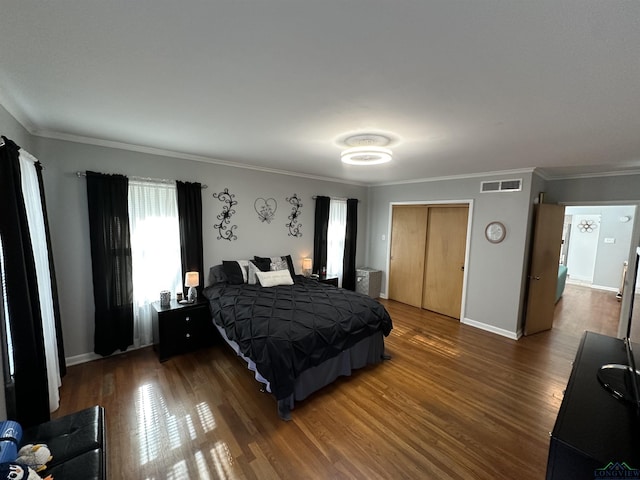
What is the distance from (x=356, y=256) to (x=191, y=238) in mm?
3414

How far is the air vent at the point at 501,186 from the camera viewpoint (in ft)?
11.8

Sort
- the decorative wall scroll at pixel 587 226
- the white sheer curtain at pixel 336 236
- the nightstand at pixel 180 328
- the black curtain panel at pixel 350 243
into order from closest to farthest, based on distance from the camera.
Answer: the nightstand at pixel 180 328
the white sheer curtain at pixel 336 236
the black curtain panel at pixel 350 243
the decorative wall scroll at pixel 587 226

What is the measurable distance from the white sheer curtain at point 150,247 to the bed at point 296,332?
58 cm

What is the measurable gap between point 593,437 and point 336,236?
4.36 meters

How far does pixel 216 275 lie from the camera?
3.62 metres

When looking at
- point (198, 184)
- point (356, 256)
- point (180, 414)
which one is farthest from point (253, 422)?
point (356, 256)

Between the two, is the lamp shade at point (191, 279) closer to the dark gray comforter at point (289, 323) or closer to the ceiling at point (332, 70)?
the dark gray comforter at point (289, 323)

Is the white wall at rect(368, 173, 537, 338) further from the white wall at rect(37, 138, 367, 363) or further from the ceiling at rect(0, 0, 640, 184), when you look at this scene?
the white wall at rect(37, 138, 367, 363)

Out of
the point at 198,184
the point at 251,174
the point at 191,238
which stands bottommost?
the point at 191,238

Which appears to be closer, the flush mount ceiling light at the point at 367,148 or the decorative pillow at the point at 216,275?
the flush mount ceiling light at the point at 367,148

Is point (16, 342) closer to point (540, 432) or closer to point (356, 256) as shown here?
point (540, 432)

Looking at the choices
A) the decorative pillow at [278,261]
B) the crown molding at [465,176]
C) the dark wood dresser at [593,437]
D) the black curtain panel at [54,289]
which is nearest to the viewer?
the dark wood dresser at [593,437]

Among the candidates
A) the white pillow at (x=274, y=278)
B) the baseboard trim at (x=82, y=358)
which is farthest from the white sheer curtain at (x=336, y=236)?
the baseboard trim at (x=82, y=358)

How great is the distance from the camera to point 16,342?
174 centimetres
